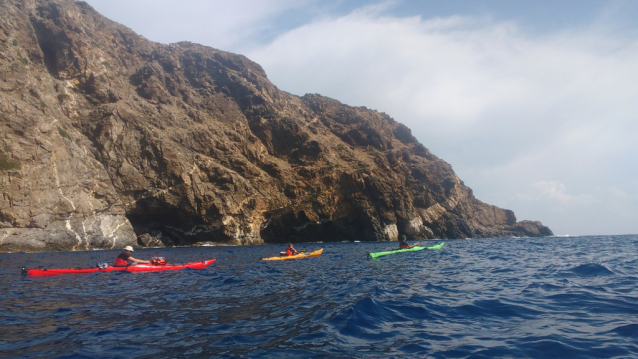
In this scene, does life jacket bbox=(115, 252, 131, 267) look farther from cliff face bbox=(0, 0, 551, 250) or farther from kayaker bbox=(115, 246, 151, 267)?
cliff face bbox=(0, 0, 551, 250)

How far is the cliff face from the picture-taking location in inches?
1521

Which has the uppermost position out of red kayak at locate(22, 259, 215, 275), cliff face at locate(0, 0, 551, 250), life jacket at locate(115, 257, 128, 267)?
cliff face at locate(0, 0, 551, 250)

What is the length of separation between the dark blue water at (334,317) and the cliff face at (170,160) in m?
31.2

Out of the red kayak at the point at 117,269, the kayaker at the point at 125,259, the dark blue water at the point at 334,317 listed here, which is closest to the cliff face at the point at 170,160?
the red kayak at the point at 117,269

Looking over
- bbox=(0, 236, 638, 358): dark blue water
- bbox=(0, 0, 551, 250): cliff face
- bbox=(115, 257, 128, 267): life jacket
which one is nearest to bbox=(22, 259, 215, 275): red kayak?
bbox=(115, 257, 128, 267): life jacket

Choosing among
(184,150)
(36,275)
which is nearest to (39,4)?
(184,150)

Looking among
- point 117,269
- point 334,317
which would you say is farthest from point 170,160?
point 334,317

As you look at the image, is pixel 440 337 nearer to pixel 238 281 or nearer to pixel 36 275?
pixel 238 281

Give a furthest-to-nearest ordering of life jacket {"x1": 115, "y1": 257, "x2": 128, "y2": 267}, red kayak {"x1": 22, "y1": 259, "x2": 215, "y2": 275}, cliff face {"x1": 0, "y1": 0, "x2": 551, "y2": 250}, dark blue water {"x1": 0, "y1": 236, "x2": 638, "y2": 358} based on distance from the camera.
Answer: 1. cliff face {"x1": 0, "y1": 0, "x2": 551, "y2": 250}
2. life jacket {"x1": 115, "y1": 257, "x2": 128, "y2": 267}
3. red kayak {"x1": 22, "y1": 259, "x2": 215, "y2": 275}
4. dark blue water {"x1": 0, "y1": 236, "x2": 638, "y2": 358}

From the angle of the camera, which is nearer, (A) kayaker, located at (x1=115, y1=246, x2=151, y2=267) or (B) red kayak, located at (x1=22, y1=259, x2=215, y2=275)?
(B) red kayak, located at (x1=22, y1=259, x2=215, y2=275)

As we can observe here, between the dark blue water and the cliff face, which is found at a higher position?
the cliff face

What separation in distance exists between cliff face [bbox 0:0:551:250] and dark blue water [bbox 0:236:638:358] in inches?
1229

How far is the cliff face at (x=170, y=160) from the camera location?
38.6 m

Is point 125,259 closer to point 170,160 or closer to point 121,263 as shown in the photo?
point 121,263
